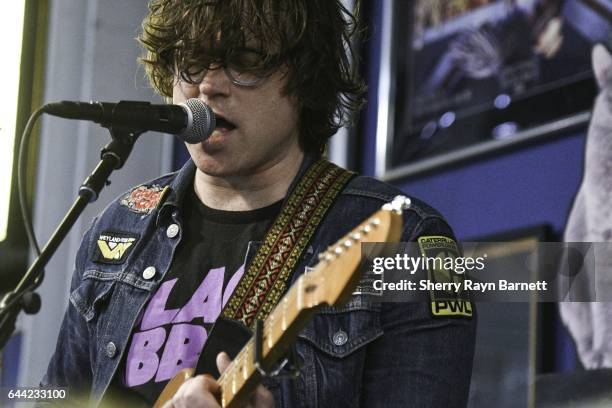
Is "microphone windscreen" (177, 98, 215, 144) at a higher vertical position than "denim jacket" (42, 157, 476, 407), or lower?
higher

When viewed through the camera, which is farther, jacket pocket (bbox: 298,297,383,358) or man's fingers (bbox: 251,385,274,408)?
jacket pocket (bbox: 298,297,383,358)

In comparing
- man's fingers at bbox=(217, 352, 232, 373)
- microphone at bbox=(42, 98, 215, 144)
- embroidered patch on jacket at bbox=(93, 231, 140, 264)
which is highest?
microphone at bbox=(42, 98, 215, 144)

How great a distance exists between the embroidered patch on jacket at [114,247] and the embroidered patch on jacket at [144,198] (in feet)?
0.20

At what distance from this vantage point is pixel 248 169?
1816 mm

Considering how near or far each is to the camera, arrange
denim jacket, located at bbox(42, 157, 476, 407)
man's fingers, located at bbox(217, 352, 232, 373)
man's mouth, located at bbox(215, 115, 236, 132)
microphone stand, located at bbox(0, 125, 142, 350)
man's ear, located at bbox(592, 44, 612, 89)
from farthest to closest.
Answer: man's ear, located at bbox(592, 44, 612, 89)
man's mouth, located at bbox(215, 115, 236, 132)
denim jacket, located at bbox(42, 157, 476, 407)
man's fingers, located at bbox(217, 352, 232, 373)
microphone stand, located at bbox(0, 125, 142, 350)

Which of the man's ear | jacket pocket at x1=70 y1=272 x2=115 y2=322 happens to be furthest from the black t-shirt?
the man's ear

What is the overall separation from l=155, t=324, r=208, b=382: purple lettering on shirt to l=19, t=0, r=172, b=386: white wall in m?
2.00

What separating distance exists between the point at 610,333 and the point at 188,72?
1.10 meters

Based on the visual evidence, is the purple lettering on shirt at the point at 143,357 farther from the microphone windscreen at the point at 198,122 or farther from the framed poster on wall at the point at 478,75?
the framed poster on wall at the point at 478,75

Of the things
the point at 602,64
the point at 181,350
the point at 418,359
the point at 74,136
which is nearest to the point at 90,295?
the point at 181,350

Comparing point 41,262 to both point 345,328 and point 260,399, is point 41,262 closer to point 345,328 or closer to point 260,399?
point 260,399

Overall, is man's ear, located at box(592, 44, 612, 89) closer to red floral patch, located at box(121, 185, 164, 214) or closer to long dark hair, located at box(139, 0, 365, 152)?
long dark hair, located at box(139, 0, 365, 152)

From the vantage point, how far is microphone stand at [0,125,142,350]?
1.45 metres

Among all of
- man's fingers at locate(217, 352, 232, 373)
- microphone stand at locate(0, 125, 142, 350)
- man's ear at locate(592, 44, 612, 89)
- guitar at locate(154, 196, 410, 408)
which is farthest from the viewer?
man's ear at locate(592, 44, 612, 89)
